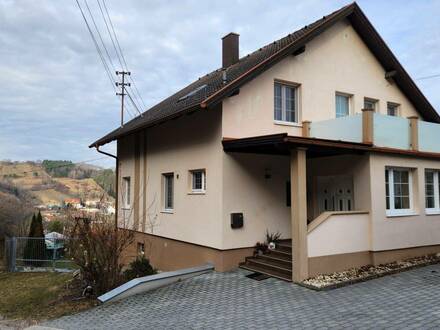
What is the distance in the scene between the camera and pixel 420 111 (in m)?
15.9

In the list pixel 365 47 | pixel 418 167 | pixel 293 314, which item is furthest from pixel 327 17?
pixel 293 314

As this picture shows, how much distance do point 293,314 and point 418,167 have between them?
6.96 meters

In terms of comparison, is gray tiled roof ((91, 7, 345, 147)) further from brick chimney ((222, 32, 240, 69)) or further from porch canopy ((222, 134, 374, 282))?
porch canopy ((222, 134, 374, 282))

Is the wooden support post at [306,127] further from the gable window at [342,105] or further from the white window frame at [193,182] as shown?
the white window frame at [193,182]

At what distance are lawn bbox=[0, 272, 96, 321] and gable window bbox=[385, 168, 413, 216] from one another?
26.8 ft

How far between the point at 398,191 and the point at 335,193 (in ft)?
5.76

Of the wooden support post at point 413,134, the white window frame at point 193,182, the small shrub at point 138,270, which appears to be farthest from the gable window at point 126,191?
the wooden support post at point 413,134

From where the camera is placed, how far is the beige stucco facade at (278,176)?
10.3 meters

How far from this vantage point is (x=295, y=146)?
9.04 meters

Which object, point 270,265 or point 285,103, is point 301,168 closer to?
point 270,265

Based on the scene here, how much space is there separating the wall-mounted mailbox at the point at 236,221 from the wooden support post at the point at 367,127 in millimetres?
3910

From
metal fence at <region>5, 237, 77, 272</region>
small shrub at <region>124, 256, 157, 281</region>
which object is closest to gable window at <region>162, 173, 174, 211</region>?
small shrub at <region>124, 256, 157, 281</region>

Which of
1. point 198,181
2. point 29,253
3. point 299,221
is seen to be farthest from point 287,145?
point 29,253

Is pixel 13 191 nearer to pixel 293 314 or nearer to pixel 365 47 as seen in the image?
pixel 365 47
